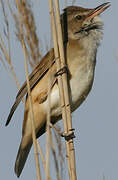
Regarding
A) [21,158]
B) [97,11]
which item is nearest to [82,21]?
[97,11]

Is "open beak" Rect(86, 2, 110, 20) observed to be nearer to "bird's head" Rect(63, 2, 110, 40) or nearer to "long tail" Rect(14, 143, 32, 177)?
"bird's head" Rect(63, 2, 110, 40)

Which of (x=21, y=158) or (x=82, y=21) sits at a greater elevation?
(x=82, y=21)

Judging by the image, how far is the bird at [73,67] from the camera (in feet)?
10.9

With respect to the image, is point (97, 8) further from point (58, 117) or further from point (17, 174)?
point (17, 174)

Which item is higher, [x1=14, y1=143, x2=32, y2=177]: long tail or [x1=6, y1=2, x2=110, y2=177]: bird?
[x1=6, y1=2, x2=110, y2=177]: bird

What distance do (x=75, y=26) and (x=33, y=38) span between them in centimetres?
123

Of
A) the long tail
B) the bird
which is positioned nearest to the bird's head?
the bird

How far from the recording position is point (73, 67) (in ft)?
10.8

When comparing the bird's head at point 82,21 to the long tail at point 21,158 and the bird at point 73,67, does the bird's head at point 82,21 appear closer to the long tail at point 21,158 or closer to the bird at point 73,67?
the bird at point 73,67

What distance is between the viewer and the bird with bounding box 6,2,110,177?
3324 millimetres

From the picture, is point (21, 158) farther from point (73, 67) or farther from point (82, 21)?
point (82, 21)

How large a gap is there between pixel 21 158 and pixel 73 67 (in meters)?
1.04

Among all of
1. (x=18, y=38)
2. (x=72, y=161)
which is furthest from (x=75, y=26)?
(x=72, y=161)

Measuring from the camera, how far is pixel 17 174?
3629 millimetres
